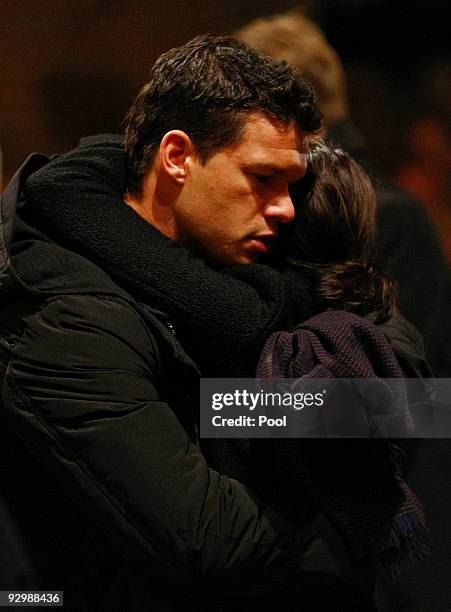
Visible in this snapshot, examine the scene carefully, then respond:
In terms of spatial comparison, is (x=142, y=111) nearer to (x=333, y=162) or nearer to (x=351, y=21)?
(x=333, y=162)

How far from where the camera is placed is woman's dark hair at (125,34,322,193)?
1099 millimetres

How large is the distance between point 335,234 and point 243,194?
0.14 m

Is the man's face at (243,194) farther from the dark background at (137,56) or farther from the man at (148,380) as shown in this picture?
the dark background at (137,56)

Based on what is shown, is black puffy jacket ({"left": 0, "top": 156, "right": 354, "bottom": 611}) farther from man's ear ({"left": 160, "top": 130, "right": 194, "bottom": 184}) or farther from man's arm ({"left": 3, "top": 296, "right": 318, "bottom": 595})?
man's ear ({"left": 160, "top": 130, "right": 194, "bottom": 184})

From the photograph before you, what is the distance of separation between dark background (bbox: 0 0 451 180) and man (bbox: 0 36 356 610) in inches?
8.2

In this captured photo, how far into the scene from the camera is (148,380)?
1024 mm

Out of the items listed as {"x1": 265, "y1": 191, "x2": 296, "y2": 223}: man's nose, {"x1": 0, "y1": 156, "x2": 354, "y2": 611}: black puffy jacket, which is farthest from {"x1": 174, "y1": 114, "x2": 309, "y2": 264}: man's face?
{"x1": 0, "y1": 156, "x2": 354, "y2": 611}: black puffy jacket

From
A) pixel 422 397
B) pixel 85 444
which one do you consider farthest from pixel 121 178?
pixel 422 397

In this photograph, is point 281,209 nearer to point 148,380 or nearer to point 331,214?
point 331,214

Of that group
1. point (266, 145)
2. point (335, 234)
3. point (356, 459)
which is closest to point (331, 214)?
point (335, 234)

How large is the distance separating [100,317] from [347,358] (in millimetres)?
267

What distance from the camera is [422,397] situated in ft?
3.78

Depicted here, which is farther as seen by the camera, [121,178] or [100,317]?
[121,178]

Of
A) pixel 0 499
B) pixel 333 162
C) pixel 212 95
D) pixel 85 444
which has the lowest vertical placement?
pixel 0 499
